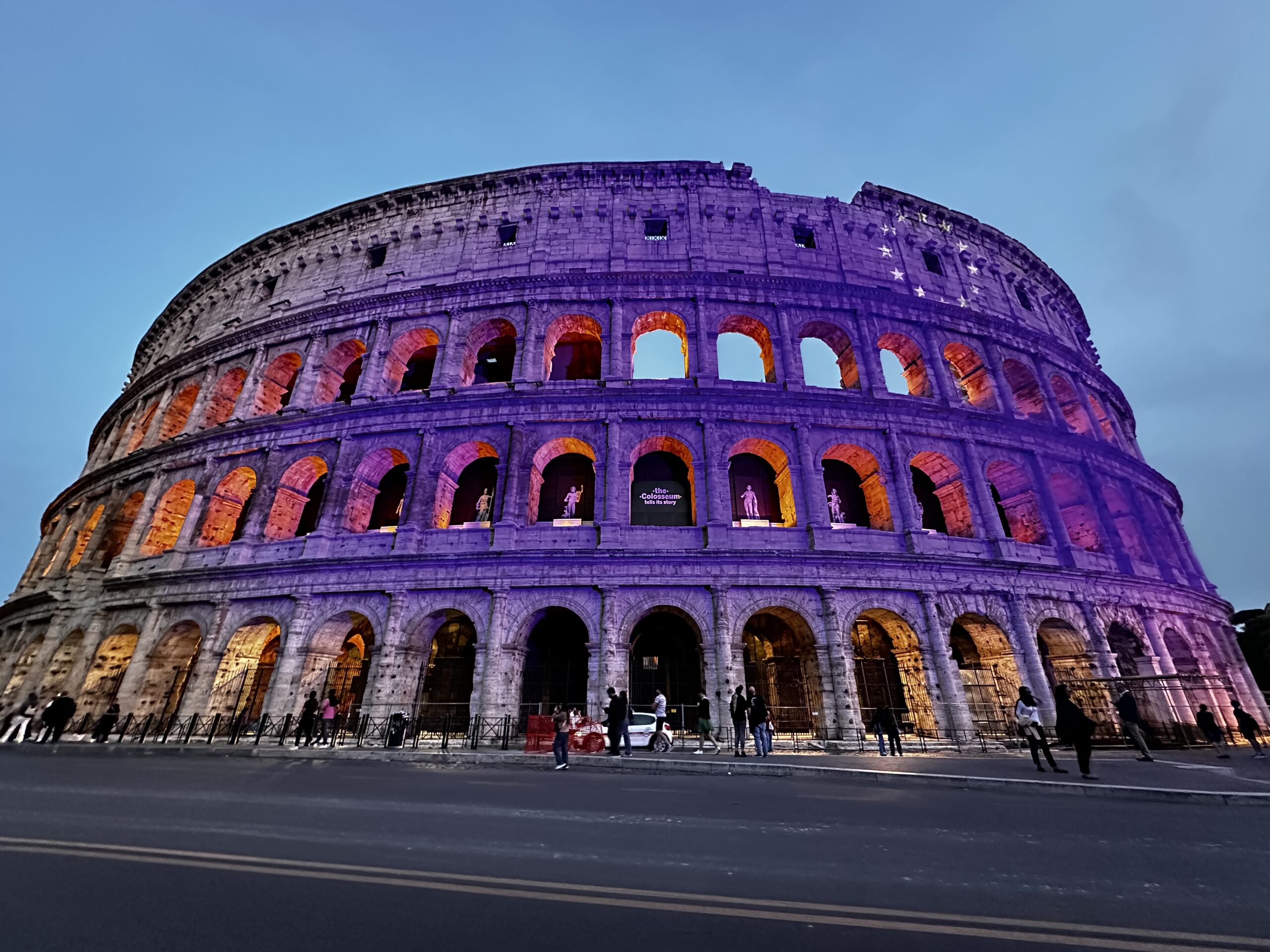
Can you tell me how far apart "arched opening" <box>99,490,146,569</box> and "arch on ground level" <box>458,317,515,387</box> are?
1491 centimetres

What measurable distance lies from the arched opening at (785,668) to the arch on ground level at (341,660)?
1219 cm

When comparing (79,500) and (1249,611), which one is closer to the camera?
(79,500)

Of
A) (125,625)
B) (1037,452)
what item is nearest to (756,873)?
(1037,452)

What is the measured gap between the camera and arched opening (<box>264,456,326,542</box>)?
1948 centimetres

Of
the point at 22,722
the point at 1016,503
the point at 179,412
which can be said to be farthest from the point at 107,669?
the point at 1016,503

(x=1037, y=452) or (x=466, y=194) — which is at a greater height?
(x=466, y=194)

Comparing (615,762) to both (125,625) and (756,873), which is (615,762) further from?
(125,625)

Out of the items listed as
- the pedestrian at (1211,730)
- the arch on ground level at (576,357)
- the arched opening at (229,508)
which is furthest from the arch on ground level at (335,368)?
the pedestrian at (1211,730)

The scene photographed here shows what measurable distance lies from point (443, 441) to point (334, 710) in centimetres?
887

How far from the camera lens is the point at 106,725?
1562 centimetres

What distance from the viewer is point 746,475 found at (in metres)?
19.8

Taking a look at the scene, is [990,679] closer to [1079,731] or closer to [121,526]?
[1079,731]

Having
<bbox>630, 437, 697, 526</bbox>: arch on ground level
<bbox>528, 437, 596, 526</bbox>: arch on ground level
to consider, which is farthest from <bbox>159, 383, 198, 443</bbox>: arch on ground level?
<bbox>630, 437, 697, 526</bbox>: arch on ground level

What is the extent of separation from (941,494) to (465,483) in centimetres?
1771
